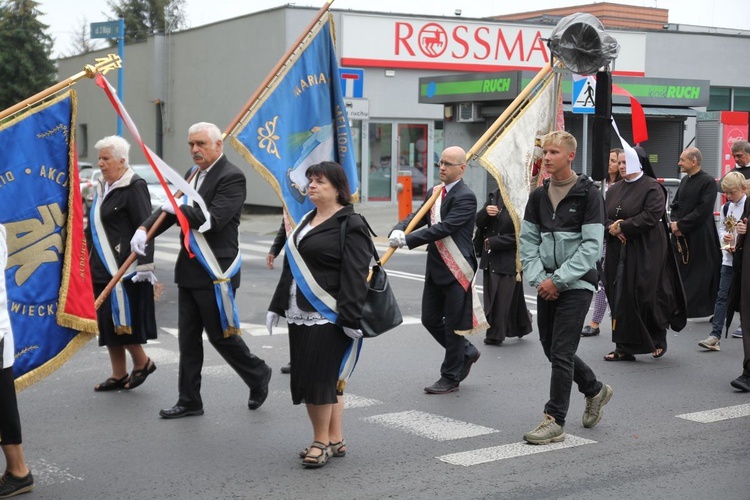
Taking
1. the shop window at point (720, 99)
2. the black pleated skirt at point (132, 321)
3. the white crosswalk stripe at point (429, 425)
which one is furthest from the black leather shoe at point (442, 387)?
the shop window at point (720, 99)

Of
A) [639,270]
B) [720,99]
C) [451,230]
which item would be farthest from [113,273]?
[720,99]

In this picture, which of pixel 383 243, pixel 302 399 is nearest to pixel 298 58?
pixel 302 399

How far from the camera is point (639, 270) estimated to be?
9.27 m

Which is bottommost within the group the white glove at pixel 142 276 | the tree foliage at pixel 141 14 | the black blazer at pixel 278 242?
the white glove at pixel 142 276

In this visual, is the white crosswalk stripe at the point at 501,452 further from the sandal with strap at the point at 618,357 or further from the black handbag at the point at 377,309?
the sandal with strap at the point at 618,357

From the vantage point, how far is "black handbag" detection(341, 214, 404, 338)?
5.83 meters

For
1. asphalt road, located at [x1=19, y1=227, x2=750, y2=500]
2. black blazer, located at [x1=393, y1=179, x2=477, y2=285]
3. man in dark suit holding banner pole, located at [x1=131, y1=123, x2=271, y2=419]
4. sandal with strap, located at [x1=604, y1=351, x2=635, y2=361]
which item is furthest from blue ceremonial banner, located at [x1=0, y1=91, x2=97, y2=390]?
sandal with strap, located at [x1=604, y1=351, x2=635, y2=361]

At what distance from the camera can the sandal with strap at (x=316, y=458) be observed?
5844 millimetres

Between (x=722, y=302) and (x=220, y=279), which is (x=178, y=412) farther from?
(x=722, y=302)

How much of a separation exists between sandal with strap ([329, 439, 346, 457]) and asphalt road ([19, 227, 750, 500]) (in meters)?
0.04

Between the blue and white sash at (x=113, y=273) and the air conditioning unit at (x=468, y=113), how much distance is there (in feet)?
49.4

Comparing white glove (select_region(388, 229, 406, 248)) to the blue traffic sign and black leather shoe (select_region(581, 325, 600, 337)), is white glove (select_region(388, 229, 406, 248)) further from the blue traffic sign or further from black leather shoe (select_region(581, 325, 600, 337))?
the blue traffic sign

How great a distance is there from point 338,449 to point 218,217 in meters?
1.79

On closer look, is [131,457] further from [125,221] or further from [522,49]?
[522,49]
